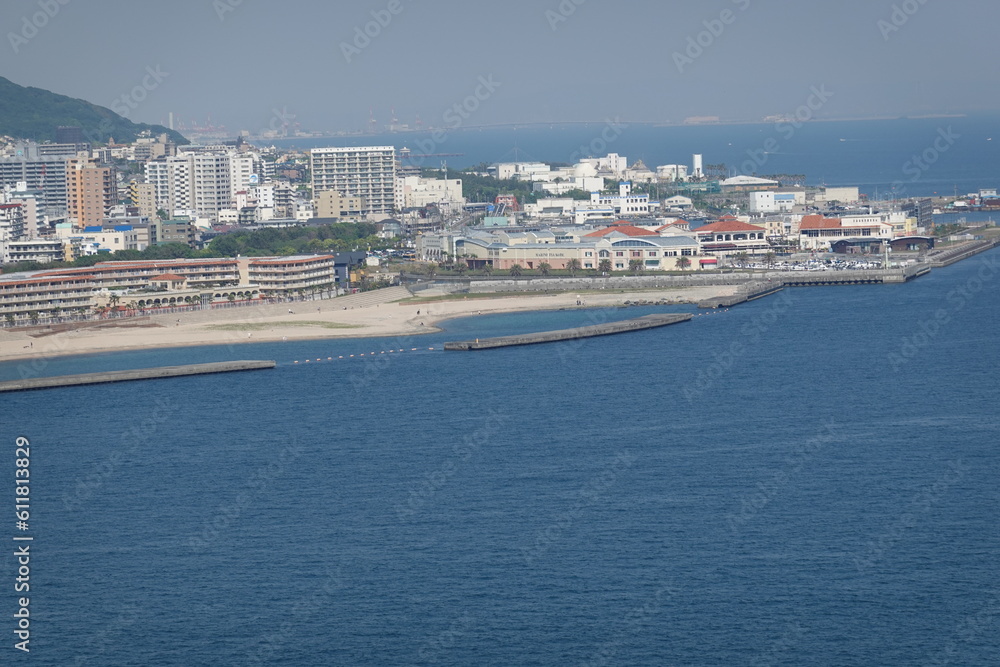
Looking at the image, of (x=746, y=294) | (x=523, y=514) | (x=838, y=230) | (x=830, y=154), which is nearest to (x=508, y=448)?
(x=523, y=514)

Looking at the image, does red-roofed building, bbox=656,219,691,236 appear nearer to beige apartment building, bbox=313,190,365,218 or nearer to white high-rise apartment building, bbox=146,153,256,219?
beige apartment building, bbox=313,190,365,218

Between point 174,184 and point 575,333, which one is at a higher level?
point 174,184

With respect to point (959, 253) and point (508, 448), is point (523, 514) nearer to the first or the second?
point (508, 448)

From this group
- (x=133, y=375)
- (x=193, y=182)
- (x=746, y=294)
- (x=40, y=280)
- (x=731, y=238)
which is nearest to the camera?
(x=133, y=375)

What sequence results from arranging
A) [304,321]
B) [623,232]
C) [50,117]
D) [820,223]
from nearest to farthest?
1. [304,321]
2. [623,232]
3. [820,223]
4. [50,117]

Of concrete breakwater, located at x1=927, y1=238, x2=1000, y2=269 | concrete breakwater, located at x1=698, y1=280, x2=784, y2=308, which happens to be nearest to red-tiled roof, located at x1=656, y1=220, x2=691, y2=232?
concrete breakwater, located at x1=927, y1=238, x2=1000, y2=269

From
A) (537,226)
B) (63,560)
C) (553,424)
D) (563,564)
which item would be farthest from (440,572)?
(537,226)
